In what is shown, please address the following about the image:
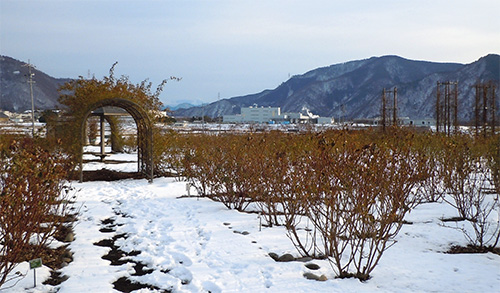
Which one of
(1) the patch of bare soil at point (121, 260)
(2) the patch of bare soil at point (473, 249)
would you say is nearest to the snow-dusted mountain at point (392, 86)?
(2) the patch of bare soil at point (473, 249)

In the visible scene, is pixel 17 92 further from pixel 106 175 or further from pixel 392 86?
pixel 392 86

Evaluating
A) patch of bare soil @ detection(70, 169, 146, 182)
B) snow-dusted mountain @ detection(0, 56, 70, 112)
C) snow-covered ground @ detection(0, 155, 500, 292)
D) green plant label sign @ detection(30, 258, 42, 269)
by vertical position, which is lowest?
snow-covered ground @ detection(0, 155, 500, 292)

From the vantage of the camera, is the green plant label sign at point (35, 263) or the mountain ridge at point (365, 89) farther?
the mountain ridge at point (365, 89)

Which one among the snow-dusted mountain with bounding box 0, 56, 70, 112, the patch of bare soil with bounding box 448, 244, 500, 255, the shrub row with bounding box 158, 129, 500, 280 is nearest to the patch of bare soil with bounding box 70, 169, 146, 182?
the shrub row with bounding box 158, 129, 500, 280

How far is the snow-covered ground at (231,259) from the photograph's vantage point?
4.08 metres

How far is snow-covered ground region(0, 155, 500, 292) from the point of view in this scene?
4.08 m

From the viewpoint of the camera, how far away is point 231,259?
488 centimetres

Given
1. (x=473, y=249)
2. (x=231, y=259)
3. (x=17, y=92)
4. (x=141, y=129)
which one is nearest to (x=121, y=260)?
(x=231, y=259)

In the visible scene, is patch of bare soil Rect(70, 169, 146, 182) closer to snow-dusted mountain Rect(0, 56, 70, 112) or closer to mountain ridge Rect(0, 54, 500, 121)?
mountain ridge Rect(0, 54, 500, 121)

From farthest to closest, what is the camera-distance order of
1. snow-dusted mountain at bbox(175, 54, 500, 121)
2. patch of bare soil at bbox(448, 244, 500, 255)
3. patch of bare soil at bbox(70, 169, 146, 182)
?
snow-dusted mountain at bbox(175, 54, 500, 121) → patch of bare soil at bbox(70, 169, 146, 182) → patch of bare soil at bbox(448, 244, 500, 255)

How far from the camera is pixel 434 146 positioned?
33.7 ft

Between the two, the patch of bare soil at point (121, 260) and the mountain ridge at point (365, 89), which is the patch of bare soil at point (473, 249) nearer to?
the patch of bare soil at point (121, 260)

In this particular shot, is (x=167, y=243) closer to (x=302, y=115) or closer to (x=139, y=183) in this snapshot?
(x=139, y=183)

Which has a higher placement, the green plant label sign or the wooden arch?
the wooden arch
